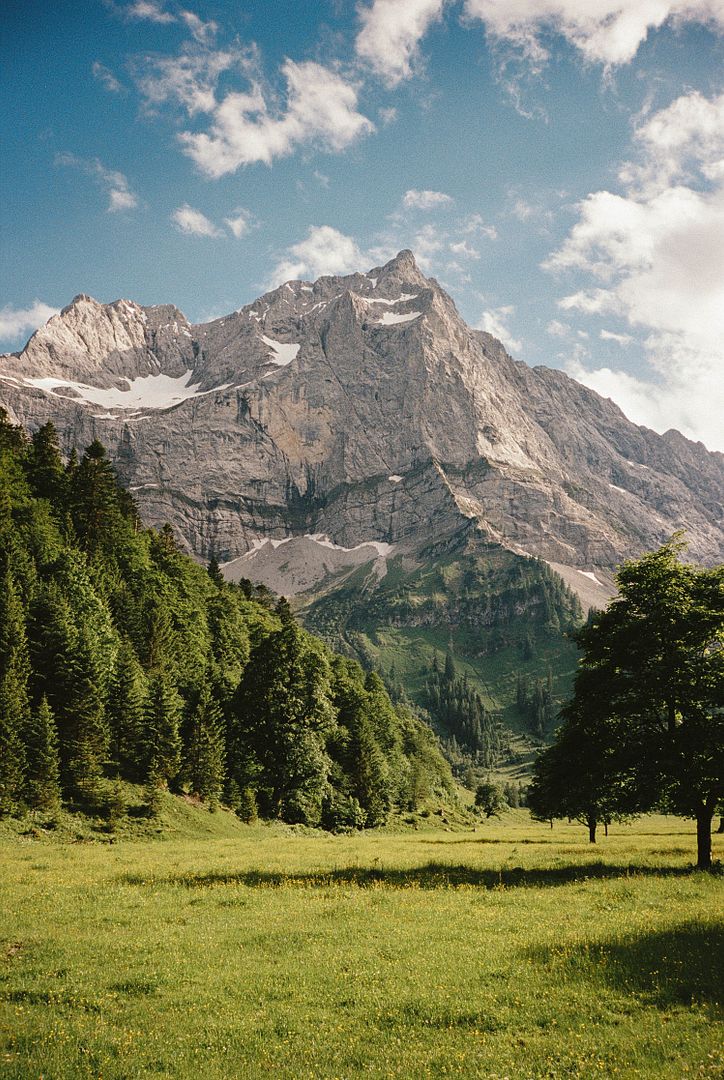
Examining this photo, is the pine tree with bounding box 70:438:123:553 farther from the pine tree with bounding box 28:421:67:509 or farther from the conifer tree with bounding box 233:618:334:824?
the conifer tree with bounding box 233:618:334:824

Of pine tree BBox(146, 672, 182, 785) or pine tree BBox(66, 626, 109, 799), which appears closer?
pine tree BBox(66, 626, 109, 799)

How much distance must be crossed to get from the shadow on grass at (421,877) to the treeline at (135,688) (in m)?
20.1

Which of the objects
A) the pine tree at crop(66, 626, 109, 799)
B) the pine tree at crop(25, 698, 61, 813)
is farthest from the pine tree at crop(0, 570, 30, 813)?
the pine tree at crop(66, 626, 109, 799)

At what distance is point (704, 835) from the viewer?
98.7ft

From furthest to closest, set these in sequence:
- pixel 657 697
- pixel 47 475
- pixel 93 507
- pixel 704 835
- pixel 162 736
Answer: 1. pixel 93 507
2. pixel 47 475
3. pixel 162 736
4. pixel 704 835
5. pixel 657 697

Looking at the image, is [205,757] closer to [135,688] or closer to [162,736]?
[162,736]

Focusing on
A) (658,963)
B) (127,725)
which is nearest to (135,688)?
(127,725)

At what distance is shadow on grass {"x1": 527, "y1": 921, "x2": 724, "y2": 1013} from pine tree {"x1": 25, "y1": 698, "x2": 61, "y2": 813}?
3702cm

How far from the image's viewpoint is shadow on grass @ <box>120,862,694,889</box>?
2759 centimetres

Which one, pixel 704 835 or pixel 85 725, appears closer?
pixel 704 835

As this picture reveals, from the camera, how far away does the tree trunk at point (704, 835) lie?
2941 cm

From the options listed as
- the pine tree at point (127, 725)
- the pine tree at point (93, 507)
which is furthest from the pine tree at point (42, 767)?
the pine tree at point (93, 507)

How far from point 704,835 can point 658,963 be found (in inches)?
642

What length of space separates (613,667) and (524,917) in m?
13.7
